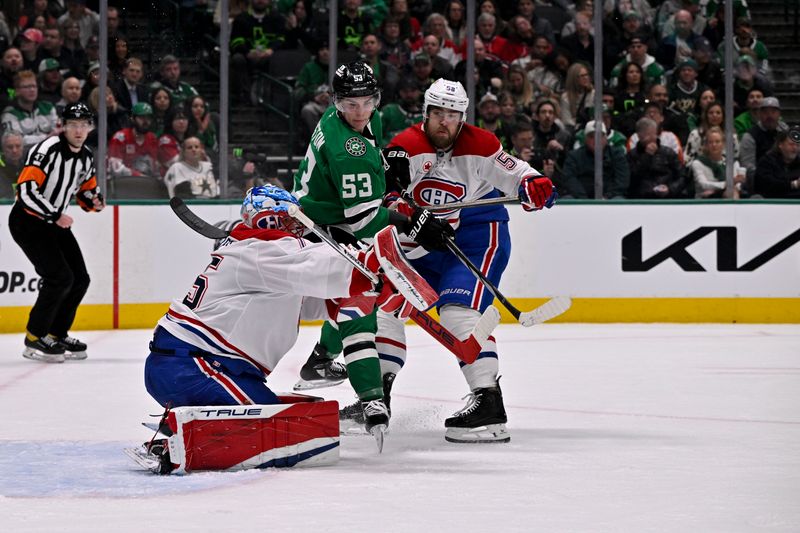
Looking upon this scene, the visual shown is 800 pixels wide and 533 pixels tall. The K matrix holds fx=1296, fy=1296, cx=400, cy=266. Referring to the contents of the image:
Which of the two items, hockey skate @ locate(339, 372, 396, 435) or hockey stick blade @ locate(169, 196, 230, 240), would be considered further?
hockey skate @ locate(339, 372, 396, 435)

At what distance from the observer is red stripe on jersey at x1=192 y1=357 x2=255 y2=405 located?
3.44m

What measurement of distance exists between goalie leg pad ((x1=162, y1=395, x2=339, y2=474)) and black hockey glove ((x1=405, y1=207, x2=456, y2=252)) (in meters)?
0.70

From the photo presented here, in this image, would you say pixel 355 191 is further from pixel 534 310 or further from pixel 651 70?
pixel 651 70

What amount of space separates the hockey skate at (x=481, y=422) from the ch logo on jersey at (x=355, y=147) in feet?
2.73

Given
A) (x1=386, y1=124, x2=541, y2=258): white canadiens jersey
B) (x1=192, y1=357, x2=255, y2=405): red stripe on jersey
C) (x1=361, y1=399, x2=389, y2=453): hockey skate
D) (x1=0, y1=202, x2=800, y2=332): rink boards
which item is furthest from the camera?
(x1=0, y1=202, x2=800, y2=332): rink boards

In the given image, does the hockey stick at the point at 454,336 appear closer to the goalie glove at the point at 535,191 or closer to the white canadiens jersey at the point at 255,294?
the white canadiens jersey at the point at 255,294

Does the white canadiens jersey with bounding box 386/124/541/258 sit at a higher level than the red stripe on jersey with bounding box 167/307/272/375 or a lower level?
higher

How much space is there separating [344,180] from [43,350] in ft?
9.68

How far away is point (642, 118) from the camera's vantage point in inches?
322

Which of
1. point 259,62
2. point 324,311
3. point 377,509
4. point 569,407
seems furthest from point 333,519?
point 259,62

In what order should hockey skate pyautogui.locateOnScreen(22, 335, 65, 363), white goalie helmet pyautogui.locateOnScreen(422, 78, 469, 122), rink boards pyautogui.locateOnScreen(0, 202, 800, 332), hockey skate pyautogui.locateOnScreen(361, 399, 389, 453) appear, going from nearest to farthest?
hockey skate pyautogui.locateOnScreen(361, 399, 389, 453), white goalie helmet pyautogui.locateOnScreen(422, 78, 469, 122), hockey skate pyautogui.locateOnScreen(22, 335, 65, 363), rink boards pyautogui.locateOnScreen(0, 202, 800, 332)

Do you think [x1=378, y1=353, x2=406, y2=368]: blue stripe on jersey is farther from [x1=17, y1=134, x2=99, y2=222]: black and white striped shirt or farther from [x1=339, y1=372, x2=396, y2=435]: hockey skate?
[x1=17, y1=134, x2=99, y2=222]: black and white striped shirt

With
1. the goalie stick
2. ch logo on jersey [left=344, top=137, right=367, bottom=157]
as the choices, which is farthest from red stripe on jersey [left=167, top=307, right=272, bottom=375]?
ch logo on jersey [left=344, top=137, right=367, bottom=157]

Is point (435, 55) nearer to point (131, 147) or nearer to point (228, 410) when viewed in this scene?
point (131, 147)
